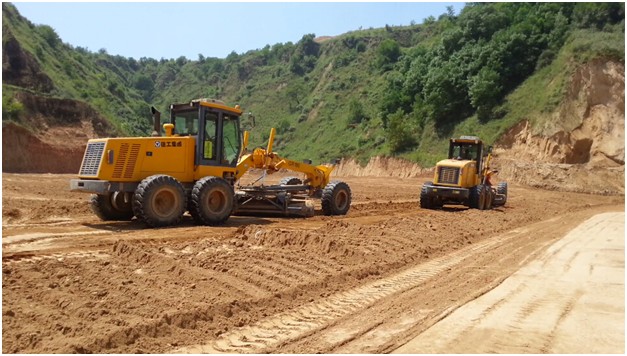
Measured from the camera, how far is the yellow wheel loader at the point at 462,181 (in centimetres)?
1884

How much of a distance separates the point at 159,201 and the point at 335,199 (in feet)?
18.3

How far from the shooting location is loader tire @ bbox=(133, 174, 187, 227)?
35.7 feet

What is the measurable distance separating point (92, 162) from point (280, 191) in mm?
4853

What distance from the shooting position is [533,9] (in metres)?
45.9

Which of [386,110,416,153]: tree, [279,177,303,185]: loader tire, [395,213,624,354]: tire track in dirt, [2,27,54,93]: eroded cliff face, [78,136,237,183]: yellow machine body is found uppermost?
[2,27,54,93]: eroded cliff face

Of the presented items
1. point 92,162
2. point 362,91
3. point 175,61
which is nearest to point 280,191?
point 92,162

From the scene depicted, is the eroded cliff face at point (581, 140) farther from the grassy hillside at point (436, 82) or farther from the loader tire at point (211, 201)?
the loader tire at point (211, 201)

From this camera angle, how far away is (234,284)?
6934 millimetres

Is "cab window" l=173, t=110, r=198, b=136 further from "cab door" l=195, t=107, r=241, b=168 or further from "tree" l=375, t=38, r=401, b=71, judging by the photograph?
"tree" l=375, t=38, r=401, b=71

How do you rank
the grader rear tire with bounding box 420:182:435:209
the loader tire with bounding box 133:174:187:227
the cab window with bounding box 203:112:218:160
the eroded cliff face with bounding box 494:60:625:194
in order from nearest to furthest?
the loader tire with bounding box 133:174:187:227, the cab window with bounding box 203:112:218:160, the grader rear tire with bounding box 420:182:435:209, the eroded cliff face with bounding box 494:60:625:194

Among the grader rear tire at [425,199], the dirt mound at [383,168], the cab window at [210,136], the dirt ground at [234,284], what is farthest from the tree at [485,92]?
the cab window at [210,136]

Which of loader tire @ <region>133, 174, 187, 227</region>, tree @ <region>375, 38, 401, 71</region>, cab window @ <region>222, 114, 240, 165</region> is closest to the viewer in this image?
loader tire @ <region>133, 174, 187, 227</region>

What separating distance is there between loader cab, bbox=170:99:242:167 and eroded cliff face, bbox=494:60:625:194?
2753 centimetres

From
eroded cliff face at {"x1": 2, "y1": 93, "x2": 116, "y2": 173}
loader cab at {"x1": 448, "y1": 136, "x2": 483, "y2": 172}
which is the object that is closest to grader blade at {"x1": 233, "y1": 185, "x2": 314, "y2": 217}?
loader cab at {"x1": 448, "y1": 136, "x2": 483, "y2": 172}
